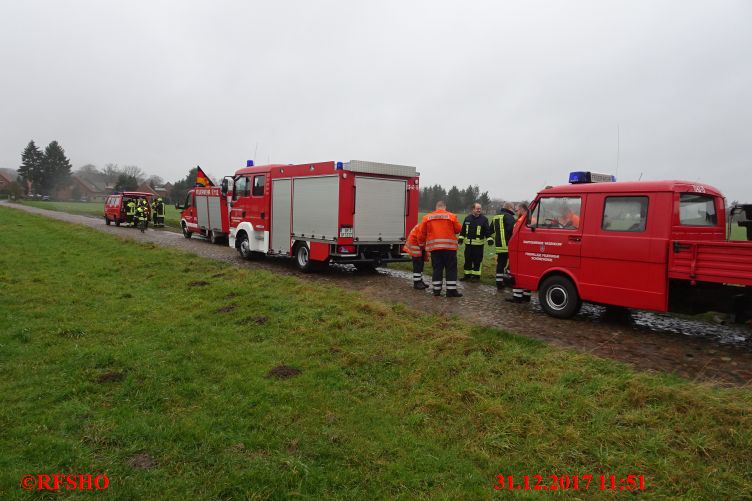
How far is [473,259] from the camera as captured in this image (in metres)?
11.4

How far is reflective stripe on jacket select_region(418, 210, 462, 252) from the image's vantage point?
9.19 m

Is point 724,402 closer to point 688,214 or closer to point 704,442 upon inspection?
point 704,442

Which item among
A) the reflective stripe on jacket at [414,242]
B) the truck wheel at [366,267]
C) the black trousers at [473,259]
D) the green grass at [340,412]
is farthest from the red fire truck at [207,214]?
the green grass at [340,412]

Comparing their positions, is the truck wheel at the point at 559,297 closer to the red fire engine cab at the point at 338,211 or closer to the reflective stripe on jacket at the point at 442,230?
the reflective stripe on jacket at the point at 442,230

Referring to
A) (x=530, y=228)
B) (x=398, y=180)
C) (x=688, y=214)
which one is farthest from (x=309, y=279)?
(x=688, y=214)

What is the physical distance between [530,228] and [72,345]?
22.7 feet

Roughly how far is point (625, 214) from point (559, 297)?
64.6 inches

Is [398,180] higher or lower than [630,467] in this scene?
higher

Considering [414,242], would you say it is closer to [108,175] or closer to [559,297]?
[559,297]

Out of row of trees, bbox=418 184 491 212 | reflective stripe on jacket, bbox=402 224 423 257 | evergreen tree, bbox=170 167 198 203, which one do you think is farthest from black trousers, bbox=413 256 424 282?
evergreen tree, bbox=170 167 198 203

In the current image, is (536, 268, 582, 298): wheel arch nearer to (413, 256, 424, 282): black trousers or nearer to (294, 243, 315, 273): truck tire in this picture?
(413, 256, 424, 282): black trousers

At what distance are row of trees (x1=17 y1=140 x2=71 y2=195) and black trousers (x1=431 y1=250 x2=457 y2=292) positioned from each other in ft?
341

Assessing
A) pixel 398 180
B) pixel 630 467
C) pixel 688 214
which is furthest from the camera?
pixel 398 180

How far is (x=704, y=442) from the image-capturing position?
3594 millimetres
